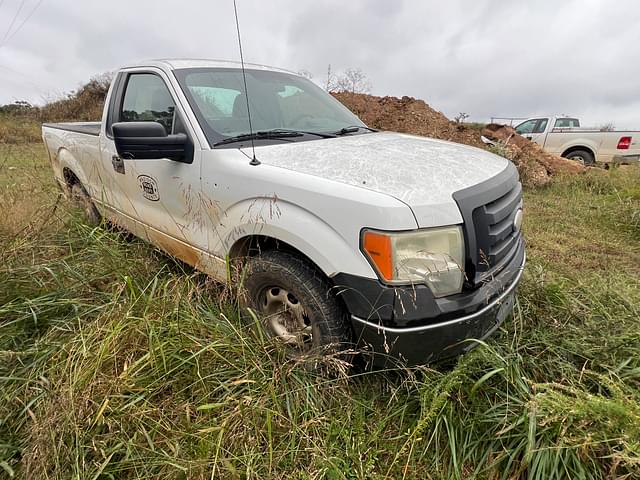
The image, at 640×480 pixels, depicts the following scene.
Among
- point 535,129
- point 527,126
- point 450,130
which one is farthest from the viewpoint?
point 527,126

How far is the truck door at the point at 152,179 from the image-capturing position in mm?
2439

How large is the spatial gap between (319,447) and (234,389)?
475 mm

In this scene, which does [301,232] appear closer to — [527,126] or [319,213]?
[319,213]

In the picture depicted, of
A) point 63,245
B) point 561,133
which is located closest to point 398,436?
point 63,245

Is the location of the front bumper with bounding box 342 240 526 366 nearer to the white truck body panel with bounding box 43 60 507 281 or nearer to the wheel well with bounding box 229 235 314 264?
the white truck body panel with bounding box 43 60 507 281

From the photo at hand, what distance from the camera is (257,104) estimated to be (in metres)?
2.73

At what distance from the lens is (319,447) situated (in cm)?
157

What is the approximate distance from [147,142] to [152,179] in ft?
2.03

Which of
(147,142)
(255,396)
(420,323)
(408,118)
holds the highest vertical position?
(408,118)

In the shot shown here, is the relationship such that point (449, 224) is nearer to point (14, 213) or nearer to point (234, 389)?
point (234, 389)

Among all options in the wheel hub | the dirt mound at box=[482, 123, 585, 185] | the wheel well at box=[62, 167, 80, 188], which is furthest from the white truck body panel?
the dirt mound at box=[482, 123, 585, 185]

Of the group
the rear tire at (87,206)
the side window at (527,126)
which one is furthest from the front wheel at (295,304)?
the side window at (527,126)

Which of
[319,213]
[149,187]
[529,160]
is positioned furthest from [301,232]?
[529,160]

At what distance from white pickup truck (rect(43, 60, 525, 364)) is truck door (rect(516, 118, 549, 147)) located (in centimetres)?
986
